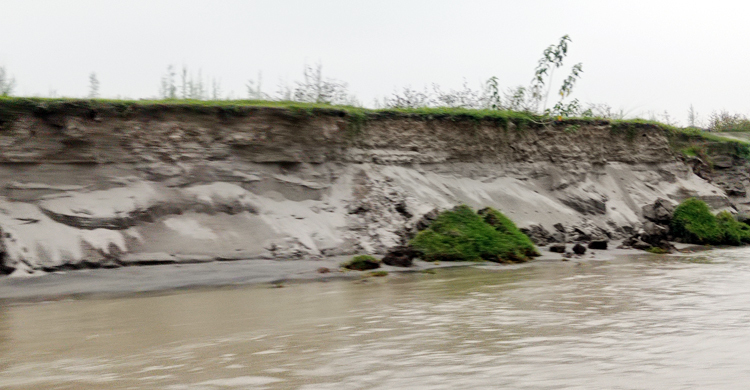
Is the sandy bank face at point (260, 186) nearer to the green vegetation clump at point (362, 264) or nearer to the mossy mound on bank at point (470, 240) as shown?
the mossy mound on bank at point (470, 240)

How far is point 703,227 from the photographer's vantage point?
1302cm

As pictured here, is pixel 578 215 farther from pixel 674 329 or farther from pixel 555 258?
pixel 674 329

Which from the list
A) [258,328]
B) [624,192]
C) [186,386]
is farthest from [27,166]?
[624,192]

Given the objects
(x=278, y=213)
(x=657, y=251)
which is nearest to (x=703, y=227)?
(x=657, y=251)

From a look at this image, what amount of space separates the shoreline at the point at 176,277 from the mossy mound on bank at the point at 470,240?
230mm

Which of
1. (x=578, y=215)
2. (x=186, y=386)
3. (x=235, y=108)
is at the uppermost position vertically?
(x=235, y=108)

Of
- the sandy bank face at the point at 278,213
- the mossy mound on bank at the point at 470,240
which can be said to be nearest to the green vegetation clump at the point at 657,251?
the sandy bank face at the point at 278,213

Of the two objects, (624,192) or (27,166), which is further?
(624,192)

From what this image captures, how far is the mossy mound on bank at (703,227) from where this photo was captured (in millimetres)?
12880

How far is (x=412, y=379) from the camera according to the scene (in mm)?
3285

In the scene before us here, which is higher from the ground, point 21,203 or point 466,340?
point 21,203

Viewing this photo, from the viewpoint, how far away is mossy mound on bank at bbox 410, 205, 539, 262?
31.7 feet

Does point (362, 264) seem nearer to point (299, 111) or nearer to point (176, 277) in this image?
point (176, 277)

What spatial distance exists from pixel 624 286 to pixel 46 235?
6471mm
